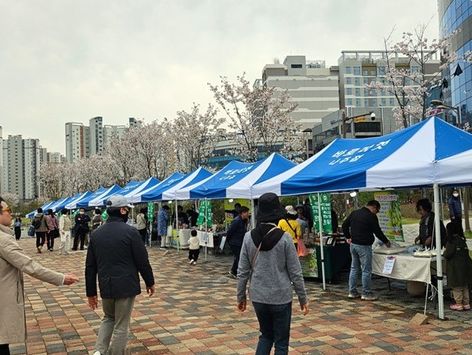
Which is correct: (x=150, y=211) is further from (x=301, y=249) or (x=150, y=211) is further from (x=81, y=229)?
(x=301, y=249)

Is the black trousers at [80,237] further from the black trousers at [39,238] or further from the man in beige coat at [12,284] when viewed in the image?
the man in beige coat at [12,284]

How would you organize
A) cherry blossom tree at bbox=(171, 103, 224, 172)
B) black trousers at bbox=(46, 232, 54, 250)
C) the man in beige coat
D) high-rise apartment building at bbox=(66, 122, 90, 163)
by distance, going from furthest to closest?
1. high-rise apartment building at bbox=(66, 122, 90, 163)
2. cherry blossom tree at bbox=(171, 103, 224, 172)
3. black trousers at bbox=(46, 232, 54, 250)
4. the man in beige coat

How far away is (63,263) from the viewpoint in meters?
14.5

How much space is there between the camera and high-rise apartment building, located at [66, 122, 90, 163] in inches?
3226

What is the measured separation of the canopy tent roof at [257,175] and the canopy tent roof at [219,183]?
424 mm

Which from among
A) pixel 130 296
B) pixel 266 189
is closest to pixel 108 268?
pixel 130 296

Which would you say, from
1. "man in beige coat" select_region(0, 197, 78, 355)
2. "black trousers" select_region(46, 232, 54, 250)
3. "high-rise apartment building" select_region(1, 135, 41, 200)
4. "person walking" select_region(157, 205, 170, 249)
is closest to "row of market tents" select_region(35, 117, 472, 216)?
"man in beige coat" select_region(0, 197, 78, 355)

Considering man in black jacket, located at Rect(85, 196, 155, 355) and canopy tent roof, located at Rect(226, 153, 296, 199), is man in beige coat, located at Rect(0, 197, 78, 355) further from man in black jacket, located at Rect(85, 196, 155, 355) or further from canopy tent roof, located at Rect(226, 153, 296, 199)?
canopy tent roof, located at Rect(226, 153, 296, 199)

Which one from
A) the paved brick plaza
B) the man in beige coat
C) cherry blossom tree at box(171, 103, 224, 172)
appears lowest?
the paved brick plaza

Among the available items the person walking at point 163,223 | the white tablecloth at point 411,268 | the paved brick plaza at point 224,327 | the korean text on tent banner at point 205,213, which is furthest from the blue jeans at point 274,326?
the person walking at point 163,223

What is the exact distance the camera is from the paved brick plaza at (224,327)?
5230mm

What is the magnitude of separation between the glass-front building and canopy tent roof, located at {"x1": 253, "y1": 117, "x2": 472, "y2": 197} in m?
31.3

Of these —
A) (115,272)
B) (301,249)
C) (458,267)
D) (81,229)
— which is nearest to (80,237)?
(81,229)

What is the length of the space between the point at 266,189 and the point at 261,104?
2079 centimetres
